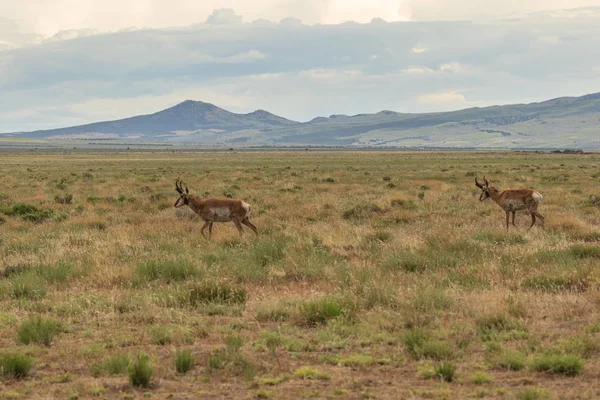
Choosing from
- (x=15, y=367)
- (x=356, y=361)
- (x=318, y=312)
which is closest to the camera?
(x=15, y=367)

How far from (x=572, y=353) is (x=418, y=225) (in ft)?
40.7

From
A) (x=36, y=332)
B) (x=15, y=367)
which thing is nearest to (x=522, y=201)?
(x=36, y=332)

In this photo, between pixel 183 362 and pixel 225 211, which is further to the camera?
pixel 225 211

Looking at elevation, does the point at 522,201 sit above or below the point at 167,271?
above

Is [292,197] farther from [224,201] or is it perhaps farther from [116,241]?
[116,241]

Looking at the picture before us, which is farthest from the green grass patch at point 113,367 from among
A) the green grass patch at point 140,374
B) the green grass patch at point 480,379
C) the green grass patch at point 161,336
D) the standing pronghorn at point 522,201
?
the standing pronghorn at point 522,201

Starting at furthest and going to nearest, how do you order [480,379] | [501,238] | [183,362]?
1. [501,238]
2. [183,362]
3. [480,379]

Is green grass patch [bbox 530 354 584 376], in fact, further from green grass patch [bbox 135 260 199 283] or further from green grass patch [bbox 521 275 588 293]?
green grass patch [bbox 135 260 199 283]

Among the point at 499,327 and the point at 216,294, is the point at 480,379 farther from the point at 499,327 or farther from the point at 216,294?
the point at 216,294

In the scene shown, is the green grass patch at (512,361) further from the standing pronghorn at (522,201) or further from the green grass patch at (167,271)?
the standing pronghorn at (522,201)


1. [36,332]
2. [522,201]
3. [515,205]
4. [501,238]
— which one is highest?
[522,201]

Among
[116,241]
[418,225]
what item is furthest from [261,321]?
[418,225]

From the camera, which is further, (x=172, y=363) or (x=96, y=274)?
(x=96, y=274)

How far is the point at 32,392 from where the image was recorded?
6.74 metres
